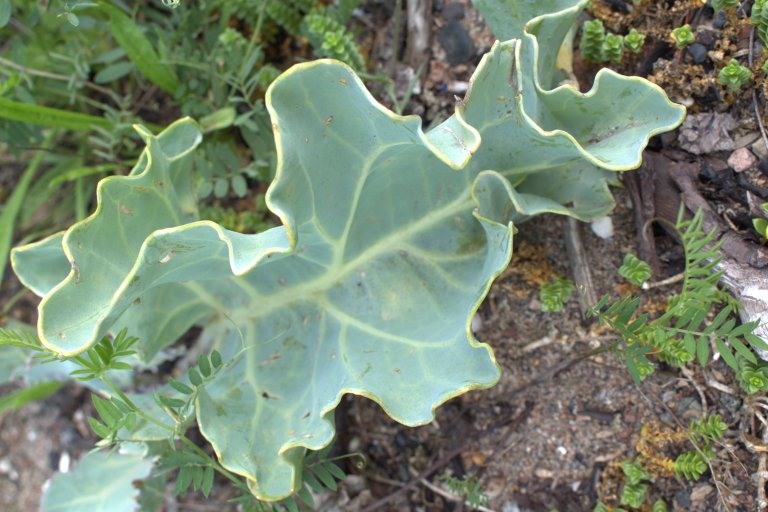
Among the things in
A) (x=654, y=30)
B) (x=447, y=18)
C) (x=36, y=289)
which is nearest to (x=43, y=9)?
(x=36, y=289)

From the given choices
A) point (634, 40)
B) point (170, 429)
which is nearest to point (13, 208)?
point (170, 429)

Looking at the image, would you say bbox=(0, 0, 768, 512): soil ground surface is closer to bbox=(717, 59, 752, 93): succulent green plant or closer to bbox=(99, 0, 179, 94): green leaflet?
bbox=(717, 59, 752, 93): succulent green plant

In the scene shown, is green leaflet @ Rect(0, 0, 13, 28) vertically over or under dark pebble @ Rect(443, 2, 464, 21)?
over

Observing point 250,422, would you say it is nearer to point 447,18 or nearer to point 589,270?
point 589,270

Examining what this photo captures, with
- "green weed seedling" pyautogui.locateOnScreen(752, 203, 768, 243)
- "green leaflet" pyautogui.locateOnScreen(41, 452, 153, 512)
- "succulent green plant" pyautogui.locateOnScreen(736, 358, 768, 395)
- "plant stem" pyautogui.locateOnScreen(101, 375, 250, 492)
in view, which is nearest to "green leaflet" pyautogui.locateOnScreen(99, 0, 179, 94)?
"plant stem" pyautogui.locateOnScreen(101, 375, 250, 492)

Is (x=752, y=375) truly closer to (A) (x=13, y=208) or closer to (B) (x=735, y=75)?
(B) (x=735, y=75)

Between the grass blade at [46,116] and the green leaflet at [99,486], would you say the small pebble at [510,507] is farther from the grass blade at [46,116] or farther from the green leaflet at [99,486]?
the grass blade at [46,116]
